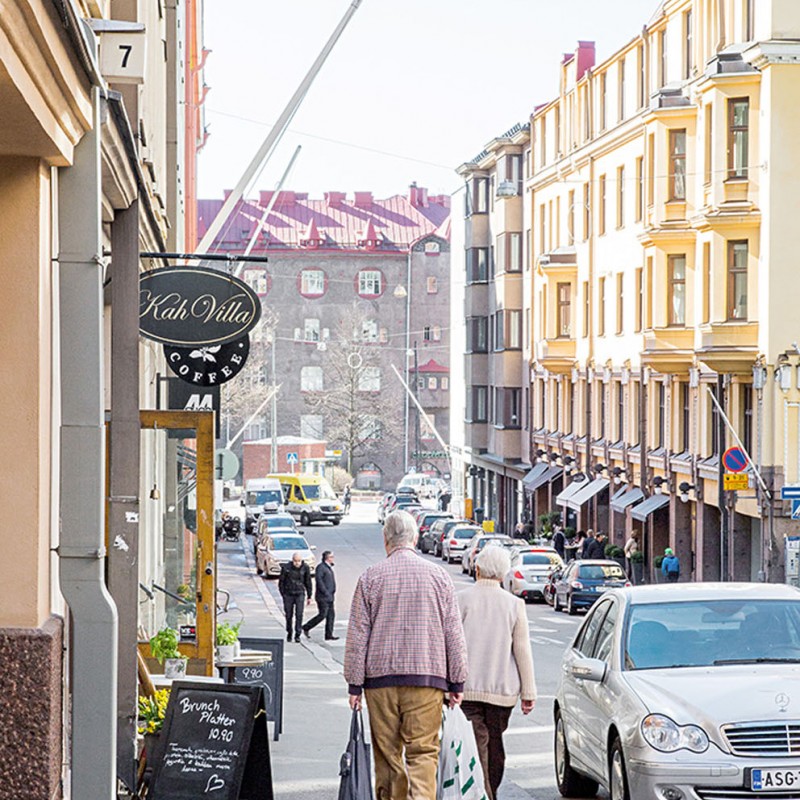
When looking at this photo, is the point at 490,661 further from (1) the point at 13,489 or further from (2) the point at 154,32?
(2) the point at 154,32

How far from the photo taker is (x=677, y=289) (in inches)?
1791

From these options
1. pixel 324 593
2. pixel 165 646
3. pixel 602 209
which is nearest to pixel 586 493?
pixel 602 209

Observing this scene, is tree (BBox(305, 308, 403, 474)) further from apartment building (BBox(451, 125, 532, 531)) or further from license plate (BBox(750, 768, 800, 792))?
license plate (BBox(750, 768, 800, 792))

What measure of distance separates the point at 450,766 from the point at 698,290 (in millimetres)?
35088

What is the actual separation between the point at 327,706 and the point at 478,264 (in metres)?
59.6

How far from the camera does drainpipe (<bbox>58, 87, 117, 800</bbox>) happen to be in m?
6.62

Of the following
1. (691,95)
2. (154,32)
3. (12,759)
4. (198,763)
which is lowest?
(198,763)

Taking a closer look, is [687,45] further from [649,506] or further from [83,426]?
[83,426]

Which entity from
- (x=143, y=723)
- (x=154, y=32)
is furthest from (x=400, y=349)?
(x=143, y=723)

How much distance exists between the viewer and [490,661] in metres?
10.3

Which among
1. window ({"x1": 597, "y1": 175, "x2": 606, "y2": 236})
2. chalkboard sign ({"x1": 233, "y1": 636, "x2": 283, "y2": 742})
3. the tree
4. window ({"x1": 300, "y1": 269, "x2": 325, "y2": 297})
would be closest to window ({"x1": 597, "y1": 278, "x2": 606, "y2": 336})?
window ({"x1": 597, "y1": 175, "x2": 606, "y2": 236})

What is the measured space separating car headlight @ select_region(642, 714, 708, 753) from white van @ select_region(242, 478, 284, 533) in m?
63.9

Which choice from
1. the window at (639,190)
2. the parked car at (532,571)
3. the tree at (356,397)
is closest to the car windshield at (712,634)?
the parked car at (532,571)

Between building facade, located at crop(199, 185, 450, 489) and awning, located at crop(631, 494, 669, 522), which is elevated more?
building facade, located at crop(199, 185, 450, 489)
